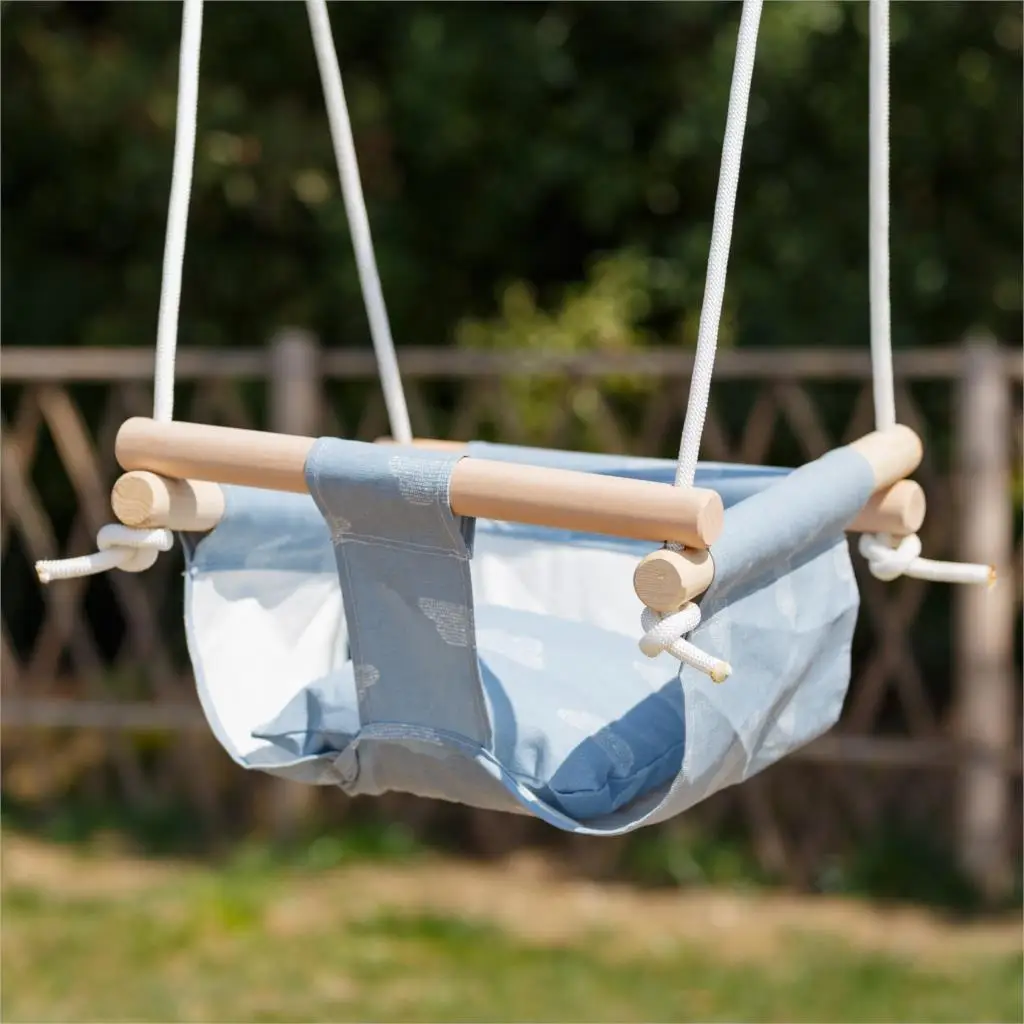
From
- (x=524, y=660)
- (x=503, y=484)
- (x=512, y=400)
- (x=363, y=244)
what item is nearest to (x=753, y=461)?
(x=512, y=400)

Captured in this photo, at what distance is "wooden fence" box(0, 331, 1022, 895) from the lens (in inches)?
125

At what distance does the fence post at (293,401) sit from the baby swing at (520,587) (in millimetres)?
2034

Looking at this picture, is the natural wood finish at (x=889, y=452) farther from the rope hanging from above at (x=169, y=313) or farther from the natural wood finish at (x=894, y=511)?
the rope hanging from above at (x=169, y=313)

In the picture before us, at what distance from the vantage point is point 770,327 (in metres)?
3.86

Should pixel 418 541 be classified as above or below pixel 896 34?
below

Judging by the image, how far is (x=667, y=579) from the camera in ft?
3.26

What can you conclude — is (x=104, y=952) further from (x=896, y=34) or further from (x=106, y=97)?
(x=896, y=34)

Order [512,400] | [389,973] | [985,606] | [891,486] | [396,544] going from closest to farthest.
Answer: [396,544] → [891,486] → [389,973] → [985,606] → [512,400]

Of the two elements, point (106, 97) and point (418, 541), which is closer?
point (418, 541)

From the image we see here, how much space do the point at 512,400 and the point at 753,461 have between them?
0.60 meters

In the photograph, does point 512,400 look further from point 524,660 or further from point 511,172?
point 524,660

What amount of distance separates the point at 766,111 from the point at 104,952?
2515 mm

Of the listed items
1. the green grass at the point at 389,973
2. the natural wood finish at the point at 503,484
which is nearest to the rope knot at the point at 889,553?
the natural wood finish at the point at 503,484

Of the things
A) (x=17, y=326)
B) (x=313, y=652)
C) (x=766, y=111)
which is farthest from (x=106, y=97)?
(x=313, y=652)
